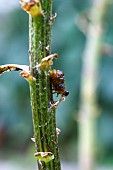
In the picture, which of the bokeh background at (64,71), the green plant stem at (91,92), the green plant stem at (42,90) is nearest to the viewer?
the green plant stem at (42,90)

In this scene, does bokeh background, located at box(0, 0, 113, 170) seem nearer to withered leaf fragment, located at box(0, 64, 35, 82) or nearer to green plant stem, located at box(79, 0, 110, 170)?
green plant stem, located at box(79, 0, 110, 170)

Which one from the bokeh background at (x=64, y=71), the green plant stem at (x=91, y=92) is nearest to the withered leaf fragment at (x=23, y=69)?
the green plant stem at (x=91, y=92)

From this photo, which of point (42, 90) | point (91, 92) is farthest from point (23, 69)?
point (91, 92)

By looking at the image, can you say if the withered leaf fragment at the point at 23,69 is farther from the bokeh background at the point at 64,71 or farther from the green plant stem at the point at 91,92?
the bokeh background at the point at 64,71

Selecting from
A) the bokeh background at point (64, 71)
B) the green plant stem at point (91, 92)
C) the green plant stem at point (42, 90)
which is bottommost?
the green plant stem at point (42, 90)

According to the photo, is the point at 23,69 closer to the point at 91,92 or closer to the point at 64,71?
the point at 91,92

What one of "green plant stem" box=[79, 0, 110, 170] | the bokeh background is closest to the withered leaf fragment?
"green plant stem" box=[79, 0, 110, 170]

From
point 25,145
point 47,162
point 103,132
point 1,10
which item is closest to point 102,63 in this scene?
point 103,132
